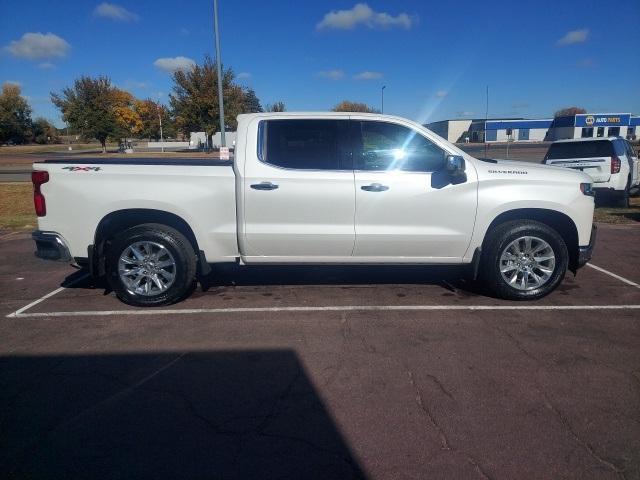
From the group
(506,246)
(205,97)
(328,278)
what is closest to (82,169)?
(328,278)

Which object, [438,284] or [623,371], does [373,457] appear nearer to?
[623,371]

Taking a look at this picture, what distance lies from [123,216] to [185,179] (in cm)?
79

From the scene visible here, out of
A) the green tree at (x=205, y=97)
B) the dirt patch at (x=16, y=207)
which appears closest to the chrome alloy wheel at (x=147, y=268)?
the dirt patch at (x=16, y=207)

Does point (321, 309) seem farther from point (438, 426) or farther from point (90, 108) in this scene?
point (90, 108)

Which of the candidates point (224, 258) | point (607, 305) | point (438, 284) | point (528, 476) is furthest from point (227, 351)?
point (607, 305)

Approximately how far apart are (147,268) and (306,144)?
7.01ft

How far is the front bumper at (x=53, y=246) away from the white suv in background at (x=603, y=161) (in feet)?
34.6

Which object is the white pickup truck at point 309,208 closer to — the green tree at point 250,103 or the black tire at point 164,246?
the black tire at point 164,246

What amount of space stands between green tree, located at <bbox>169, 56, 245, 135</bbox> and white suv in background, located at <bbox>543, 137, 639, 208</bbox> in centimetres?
2602

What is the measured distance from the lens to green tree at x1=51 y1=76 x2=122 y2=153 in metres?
42.0

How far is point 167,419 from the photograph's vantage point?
3004 millimetres

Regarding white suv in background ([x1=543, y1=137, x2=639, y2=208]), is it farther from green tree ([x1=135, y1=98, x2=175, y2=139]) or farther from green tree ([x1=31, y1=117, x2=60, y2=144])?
green tree ([x1=31, y1=117, x2=60, y2=144])

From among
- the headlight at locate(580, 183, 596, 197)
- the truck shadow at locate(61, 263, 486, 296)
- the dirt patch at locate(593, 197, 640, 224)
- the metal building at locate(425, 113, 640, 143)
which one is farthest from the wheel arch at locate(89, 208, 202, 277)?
the metal building at locate(425, 113, 640, 143)

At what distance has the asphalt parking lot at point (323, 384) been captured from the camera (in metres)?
2.62
